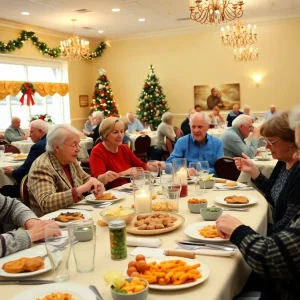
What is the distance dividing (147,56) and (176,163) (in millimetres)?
11185

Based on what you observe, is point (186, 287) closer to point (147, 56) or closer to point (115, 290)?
point (115, 290)

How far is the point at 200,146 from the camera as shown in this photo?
4305mm

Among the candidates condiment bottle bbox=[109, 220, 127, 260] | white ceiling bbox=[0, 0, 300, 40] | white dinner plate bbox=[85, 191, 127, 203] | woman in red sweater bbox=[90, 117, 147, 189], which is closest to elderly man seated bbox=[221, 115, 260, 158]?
woman in red sweater bbox=[90, 117, 147, 189]

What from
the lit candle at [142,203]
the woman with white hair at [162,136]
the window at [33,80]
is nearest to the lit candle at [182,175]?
the lit candle at [142,203]

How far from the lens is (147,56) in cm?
1363

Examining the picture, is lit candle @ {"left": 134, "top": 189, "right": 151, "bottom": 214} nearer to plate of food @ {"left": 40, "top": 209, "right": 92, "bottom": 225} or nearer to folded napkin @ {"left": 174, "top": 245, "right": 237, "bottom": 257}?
plate of food @ {"left": 40, "top": 209, "right": 92, "bottom": 225}

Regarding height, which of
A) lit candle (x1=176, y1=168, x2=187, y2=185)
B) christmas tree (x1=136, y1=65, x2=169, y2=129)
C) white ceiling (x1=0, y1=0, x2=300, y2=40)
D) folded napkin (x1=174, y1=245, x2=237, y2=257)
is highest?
white ceiling (x1=0, y1=0, x2=300, y2=40)

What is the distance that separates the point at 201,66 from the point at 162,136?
4846mm

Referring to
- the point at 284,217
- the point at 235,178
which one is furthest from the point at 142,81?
the point at 284,217

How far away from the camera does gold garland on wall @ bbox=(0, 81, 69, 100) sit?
10.6 meters

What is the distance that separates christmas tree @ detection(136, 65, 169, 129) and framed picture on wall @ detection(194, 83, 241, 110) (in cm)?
117

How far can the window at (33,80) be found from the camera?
11.1m

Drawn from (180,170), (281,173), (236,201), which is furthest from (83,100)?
(236,201)

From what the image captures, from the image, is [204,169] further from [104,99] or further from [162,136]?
[104,99]
